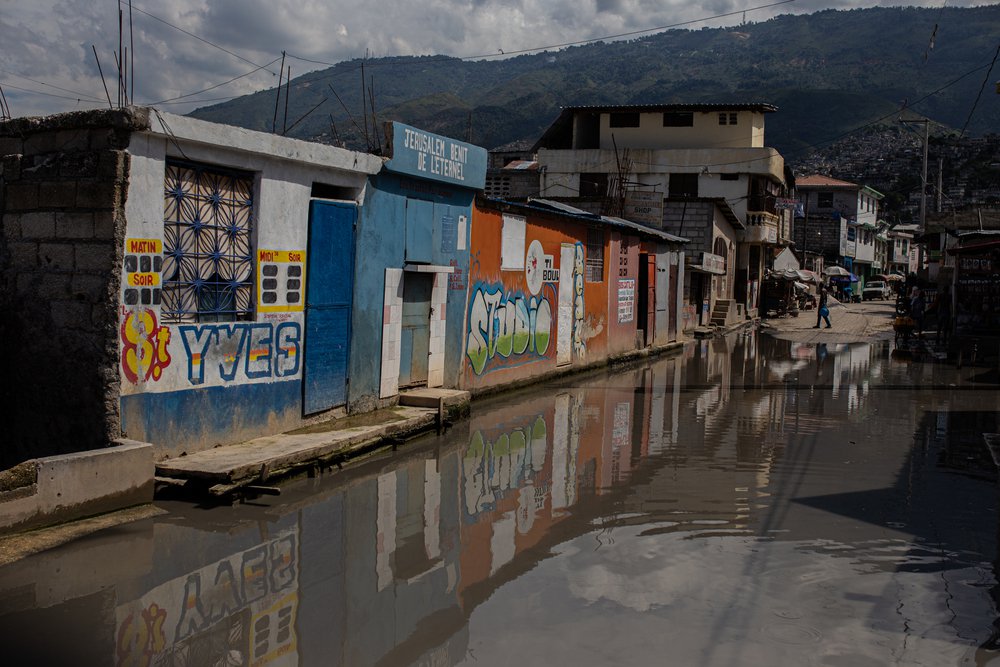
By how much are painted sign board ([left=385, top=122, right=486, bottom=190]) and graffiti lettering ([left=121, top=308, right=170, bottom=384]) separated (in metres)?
4.81

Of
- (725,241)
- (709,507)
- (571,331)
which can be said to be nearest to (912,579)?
(709,507)

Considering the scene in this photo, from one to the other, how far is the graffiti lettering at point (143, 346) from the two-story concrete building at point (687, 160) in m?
38.8

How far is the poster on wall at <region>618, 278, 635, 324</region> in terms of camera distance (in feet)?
81.0

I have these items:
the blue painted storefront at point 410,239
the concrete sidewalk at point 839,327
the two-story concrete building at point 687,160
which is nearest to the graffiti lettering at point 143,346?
the blue painted storefront at point 410,239

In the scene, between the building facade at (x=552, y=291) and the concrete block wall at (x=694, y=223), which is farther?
the concrete block wall at (x=694, y=223)

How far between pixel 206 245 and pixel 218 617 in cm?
505

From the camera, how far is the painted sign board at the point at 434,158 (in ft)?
43.3

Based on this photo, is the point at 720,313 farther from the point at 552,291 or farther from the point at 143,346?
the point at 143,346

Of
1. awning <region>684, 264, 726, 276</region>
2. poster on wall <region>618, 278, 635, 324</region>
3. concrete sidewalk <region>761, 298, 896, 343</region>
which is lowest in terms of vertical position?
concrete sidewalk <region>761, 298, 896, 343</region>

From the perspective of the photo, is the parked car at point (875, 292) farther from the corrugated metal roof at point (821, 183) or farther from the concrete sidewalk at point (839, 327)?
the concrete sidewalk at point (839, 327)

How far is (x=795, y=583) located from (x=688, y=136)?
4860 cm

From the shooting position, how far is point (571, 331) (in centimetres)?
2109

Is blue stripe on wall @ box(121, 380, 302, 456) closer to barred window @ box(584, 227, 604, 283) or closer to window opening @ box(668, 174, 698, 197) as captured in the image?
barred window @ box(584, 227, 604, 283)

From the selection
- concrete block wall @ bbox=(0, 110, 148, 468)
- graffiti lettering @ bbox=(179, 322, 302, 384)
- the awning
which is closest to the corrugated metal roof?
the awning
